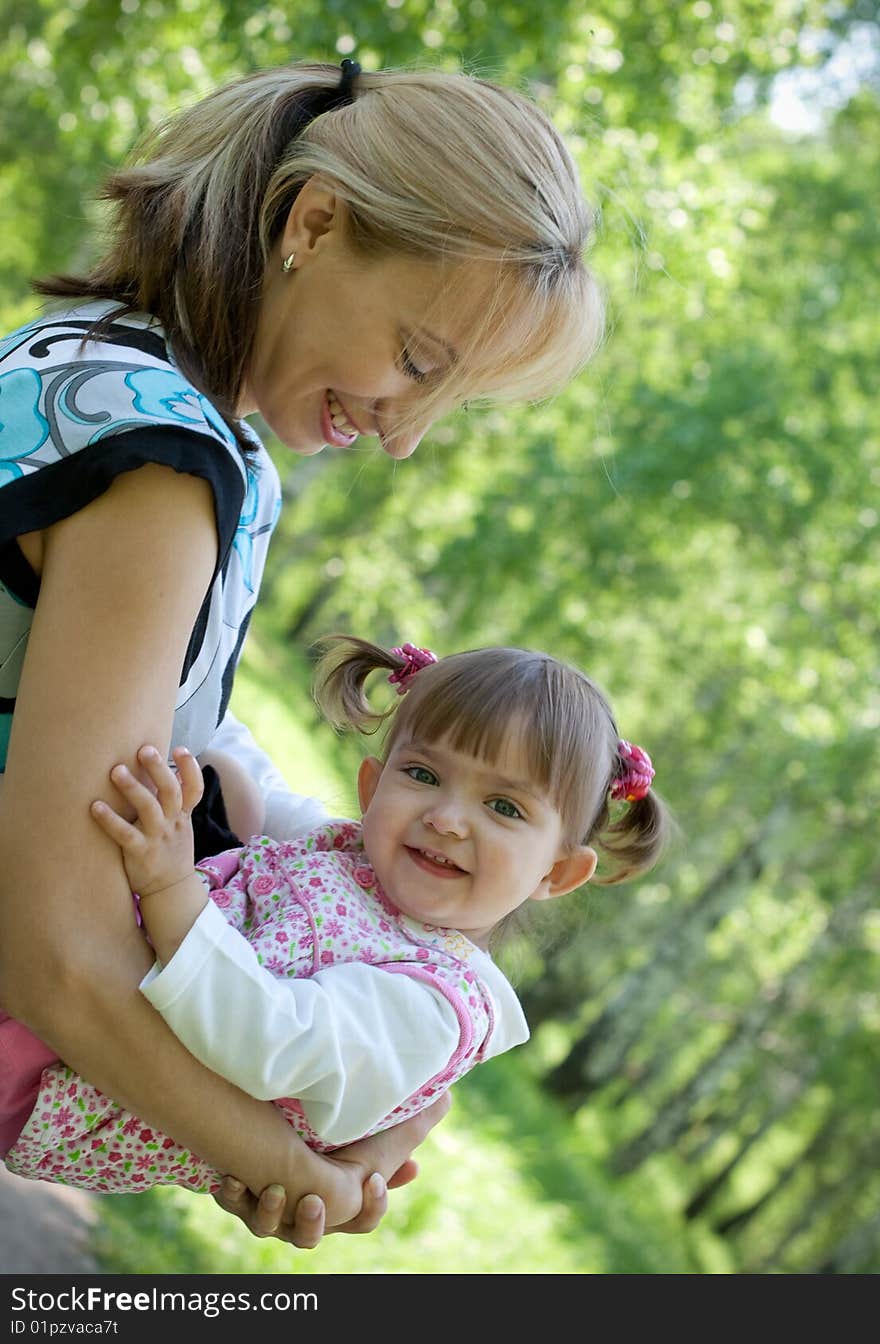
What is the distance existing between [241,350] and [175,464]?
0.51 meters

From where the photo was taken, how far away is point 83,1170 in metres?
2.21

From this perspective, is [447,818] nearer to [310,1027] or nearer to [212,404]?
[310,1027]

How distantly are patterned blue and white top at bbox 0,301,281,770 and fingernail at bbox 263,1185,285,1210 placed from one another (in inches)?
27.5

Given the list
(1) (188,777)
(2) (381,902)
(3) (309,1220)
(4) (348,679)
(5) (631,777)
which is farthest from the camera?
(4) (348,679)

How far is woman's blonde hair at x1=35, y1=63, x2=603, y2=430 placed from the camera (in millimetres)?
2279

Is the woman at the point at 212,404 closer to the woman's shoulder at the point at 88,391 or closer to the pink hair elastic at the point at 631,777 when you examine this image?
the woman's shoulder at the point at 88,391

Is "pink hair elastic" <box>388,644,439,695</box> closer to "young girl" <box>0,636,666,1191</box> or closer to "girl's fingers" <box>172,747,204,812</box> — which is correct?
"young girl" <box>0,636,666,1191</box>

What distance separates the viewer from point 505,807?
2.49m

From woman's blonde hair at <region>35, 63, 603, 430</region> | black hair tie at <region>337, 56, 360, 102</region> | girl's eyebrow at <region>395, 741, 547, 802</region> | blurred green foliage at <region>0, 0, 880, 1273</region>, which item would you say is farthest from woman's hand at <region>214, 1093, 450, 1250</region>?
blurred green foliage at <region>0, 0, 880, 1273</region>

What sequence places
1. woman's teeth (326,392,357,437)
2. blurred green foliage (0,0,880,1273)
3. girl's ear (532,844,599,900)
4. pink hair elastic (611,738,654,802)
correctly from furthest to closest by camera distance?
blurred green foliage (0,0,880,1273), pink hair elastic (611,738,654,802), girl's ear (532,844,599,900), woman's teeth (326,392,357,437)

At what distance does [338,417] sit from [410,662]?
0.52m

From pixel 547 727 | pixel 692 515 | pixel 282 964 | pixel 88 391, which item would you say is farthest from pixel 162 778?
pixel 692 515
